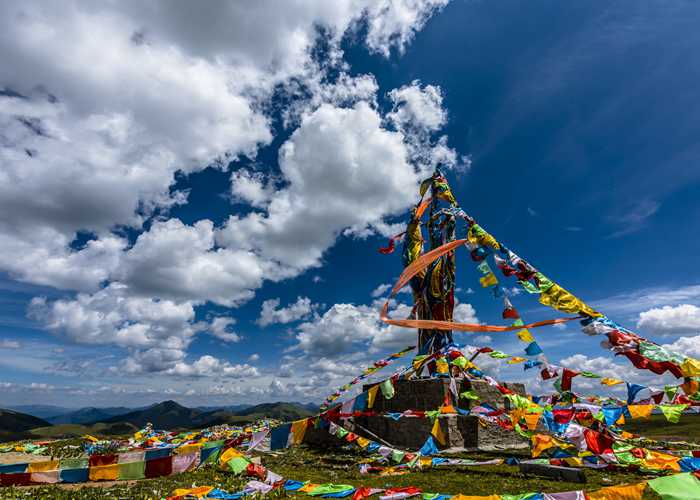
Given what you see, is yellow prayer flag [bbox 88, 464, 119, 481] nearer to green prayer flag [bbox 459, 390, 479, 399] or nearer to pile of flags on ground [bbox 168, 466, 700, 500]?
pile of flags on ground [bbox 168, 466, 700, 500]

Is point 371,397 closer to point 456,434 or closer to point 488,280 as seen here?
point 488,280

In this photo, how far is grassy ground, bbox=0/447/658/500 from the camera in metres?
11.6

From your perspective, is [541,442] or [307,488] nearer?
[307,488]

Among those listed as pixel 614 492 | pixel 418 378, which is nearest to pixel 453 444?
pixel 418 378

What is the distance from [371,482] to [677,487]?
888 cm

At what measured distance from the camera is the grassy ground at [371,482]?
457 inches

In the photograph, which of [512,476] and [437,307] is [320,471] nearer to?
[512,476]

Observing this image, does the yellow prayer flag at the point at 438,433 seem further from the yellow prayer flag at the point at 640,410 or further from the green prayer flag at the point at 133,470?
the green prayer flag at the point at 133,470

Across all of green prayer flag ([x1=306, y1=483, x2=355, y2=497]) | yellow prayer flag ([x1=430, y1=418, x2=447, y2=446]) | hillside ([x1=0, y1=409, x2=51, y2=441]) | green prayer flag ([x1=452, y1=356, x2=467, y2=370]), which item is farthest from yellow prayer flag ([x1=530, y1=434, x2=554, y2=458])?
hillside ([x1=0, y1=409, x2=51, y2=441])

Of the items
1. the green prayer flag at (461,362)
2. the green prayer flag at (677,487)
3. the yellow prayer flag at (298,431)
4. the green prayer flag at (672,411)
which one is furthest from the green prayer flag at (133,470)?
the green prayer flag at (672,411)

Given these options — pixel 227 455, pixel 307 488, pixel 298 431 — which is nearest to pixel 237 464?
pixel 227 455

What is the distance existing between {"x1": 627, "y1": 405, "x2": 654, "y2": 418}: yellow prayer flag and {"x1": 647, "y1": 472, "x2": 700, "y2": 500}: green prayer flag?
6371 millimetres

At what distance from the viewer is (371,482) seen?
1307cm

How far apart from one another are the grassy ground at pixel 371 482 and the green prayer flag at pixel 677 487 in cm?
389
